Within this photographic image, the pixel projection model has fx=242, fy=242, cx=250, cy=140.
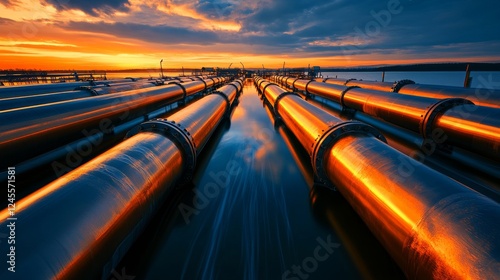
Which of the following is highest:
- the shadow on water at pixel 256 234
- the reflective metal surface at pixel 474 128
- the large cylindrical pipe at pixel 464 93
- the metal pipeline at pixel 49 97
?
the metal pipeline at pixel 49 97

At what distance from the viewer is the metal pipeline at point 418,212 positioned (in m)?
1.94

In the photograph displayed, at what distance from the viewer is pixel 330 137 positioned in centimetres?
470

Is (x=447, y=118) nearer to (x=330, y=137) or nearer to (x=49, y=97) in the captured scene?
(x=330, y=137)

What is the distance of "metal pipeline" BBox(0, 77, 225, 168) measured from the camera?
5016 mm

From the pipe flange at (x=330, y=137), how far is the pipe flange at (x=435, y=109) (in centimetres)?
380

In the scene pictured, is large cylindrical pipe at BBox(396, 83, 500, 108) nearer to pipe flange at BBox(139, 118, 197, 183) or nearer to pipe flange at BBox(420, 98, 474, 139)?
pipe flange at BBox(420, 98, 474, 139)

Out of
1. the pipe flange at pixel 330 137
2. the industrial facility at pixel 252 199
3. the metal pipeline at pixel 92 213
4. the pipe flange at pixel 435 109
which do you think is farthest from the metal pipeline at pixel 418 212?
the pipe flange at pixel 435 109

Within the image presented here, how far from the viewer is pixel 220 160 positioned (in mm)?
7293

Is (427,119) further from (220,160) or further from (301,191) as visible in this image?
(220,160)

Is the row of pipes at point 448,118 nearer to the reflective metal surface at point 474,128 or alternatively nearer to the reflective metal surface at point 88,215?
the reflective metal surface at point 474,128

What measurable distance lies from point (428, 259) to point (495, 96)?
9314 millimetres

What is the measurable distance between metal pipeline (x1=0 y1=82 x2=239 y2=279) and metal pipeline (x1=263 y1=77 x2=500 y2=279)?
9.95ft

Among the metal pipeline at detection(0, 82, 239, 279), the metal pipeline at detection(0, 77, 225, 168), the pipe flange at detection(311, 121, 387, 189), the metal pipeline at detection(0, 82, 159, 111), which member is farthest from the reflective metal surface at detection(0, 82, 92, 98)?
the pipe flange at detection(311, 121, 387, 189)

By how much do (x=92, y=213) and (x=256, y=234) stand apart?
255cm
